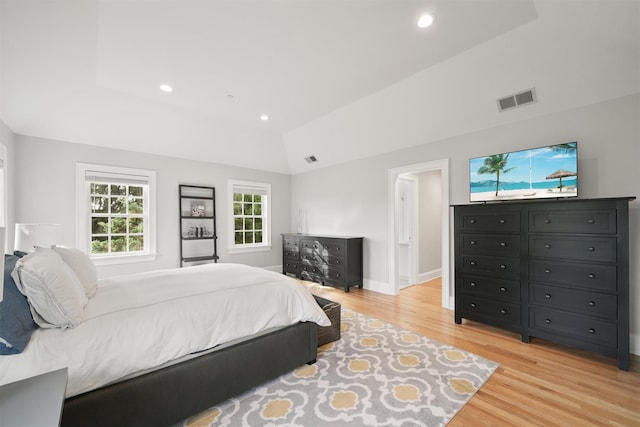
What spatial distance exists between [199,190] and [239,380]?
3.86 m

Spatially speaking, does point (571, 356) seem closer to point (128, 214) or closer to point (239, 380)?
point (239, 380)

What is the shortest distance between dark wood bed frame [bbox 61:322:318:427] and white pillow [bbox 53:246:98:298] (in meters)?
0.79

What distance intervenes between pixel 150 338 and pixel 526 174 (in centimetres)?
365

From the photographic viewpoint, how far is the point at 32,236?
2.53 metres

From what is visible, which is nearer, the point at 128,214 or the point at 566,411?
the point at 566,411

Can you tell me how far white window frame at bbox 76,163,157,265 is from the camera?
392 cm

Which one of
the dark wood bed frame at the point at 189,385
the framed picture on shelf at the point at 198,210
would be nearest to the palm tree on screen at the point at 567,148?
the dark wood bed frame at the point at 189,385

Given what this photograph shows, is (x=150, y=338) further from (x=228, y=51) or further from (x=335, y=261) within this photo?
(x=335, y=261)

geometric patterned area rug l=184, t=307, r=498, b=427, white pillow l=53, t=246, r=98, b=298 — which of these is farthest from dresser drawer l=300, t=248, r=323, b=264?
white pillow l=53, t=246, r=98, b=298

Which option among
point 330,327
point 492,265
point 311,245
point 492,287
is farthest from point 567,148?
point 311,245

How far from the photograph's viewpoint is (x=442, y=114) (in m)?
3.53

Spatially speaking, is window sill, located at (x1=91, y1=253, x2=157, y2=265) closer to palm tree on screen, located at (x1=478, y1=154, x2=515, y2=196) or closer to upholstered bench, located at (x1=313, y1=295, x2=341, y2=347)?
upholstered bench, located at (x1=313, y1=295, x2=341, y2=347)

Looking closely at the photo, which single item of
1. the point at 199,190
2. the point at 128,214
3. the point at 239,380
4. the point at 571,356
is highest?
the point at 199,190

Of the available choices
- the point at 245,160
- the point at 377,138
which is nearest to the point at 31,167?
the point at 245,160
